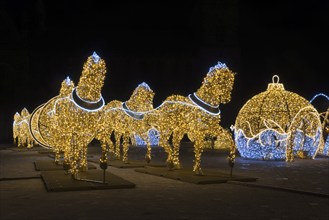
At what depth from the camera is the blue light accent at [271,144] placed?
907 inches

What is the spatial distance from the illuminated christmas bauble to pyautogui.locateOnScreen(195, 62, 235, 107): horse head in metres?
7.82

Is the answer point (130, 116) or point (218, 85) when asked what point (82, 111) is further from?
point (130, 116)

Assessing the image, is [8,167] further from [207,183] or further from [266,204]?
[266,204]

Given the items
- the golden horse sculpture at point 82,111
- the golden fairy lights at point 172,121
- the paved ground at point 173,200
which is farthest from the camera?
the golden fairy lights at point 172,121

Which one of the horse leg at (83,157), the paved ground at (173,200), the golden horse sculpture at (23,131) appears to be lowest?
the paved ground at (173,200)

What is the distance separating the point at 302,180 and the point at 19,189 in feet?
27.3

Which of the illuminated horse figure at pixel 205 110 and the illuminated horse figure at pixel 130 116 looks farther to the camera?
the illuminated horse figure at pixel 130 116

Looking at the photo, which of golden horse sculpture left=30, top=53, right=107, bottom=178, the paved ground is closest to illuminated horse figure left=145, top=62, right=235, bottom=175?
the paved ground

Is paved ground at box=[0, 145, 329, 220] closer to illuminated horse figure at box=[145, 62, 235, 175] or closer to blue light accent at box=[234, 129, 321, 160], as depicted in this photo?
illuminated horse figure at box=[145, 62, 235, 175]

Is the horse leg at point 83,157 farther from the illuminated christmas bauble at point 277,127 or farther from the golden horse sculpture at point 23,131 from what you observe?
the golden horse sculpture at point 23,131

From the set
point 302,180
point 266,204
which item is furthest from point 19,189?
point 302,180

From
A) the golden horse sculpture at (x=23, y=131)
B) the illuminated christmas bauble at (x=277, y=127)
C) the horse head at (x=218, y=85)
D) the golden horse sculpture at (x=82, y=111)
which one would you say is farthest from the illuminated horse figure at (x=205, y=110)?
the golden horse sculpture at (x=23, y=131)

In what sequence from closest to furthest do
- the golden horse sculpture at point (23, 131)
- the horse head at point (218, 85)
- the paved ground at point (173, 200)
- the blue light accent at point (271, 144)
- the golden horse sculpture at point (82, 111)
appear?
the paved ground at point (173, 200)
the golden horse sculpture at point (82, 111)
the horse head at point (218, 85)
the blue light accent at point (271, 144)
the golden horse sculpture at point (23, 131)

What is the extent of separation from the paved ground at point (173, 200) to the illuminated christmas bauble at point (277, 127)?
7042 millimetres
